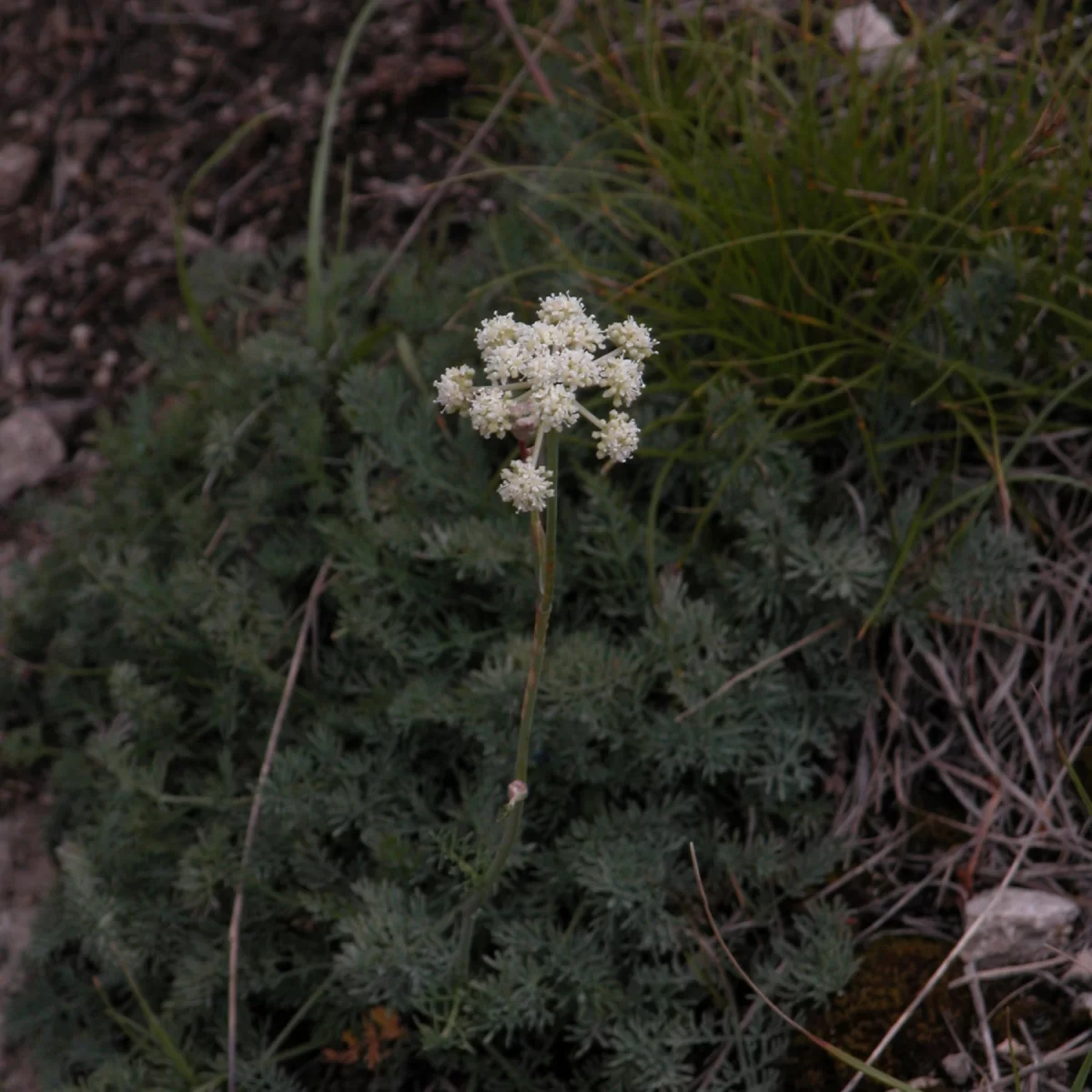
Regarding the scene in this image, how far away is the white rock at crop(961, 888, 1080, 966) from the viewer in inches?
94.5

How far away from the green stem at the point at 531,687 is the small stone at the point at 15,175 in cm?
363

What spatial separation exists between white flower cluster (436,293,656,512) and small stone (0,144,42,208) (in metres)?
3.65

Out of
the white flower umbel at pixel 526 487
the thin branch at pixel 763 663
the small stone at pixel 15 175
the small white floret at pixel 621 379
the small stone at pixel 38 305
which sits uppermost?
the small white floret at pixel 621 379

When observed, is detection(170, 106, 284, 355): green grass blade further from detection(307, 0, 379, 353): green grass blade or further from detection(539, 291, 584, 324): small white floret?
detection(539, 291, 584, 324): small white floret

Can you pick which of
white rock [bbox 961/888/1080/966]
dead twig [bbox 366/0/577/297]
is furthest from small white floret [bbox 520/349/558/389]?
dead twig [bbox 366/0/577/297]

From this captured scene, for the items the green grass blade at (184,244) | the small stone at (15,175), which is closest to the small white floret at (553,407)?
the green grass blade at (184,244)

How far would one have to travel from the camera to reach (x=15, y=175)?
4641mm

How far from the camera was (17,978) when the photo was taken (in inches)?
120

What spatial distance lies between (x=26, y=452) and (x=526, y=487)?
9.87 feet

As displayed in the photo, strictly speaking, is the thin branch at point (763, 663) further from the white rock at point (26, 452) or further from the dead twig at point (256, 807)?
the white rock at point (26, 452)

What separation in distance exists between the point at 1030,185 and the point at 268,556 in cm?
219

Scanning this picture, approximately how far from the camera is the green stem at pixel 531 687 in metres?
1.77

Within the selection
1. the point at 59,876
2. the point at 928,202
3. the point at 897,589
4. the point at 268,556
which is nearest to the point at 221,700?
the point at 268,556

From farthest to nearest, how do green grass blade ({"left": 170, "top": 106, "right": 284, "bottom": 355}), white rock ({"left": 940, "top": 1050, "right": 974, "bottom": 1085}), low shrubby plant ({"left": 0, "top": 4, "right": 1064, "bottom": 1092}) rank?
green grass blade ({"left": 170, "top": 106, "right": 284, "bottom": 355}), low shrubby plant ({"left": 0, "top": 4, "right": 1064, "bottom": 1092}), white rock ({"left": 940, "top": 1050, "right": 974, "bottom": 1085})
